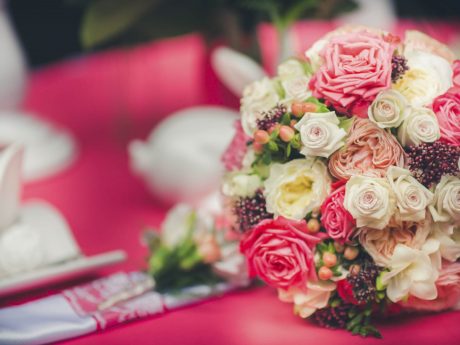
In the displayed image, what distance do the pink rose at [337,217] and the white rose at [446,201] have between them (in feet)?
0.31

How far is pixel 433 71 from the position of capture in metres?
0.76

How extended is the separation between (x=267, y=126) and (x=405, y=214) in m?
0.19

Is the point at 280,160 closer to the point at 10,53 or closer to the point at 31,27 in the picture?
the point at 10,53

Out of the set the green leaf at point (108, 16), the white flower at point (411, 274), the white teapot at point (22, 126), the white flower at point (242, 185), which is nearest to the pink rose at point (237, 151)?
the white flower at point (242, 185)

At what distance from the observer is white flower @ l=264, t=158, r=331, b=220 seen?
2.43ft

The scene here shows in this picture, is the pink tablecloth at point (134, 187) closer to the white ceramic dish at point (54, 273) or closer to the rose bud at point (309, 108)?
the white ceramic dish at point (54, 273)

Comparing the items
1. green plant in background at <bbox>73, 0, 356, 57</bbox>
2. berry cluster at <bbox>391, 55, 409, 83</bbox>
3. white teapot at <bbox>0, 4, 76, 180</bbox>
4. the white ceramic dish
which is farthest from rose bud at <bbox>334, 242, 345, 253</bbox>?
white teapot at <bbox>0, 4, 76, 180</bbox>

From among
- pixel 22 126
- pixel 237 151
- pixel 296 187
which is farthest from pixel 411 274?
pixel 22 126

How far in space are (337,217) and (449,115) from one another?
0.58 feet

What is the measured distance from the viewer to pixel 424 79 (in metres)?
0.76

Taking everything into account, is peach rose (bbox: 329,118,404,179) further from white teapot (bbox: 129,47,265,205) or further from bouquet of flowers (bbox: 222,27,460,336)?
white teapot (bbox: 129,47,265,205)

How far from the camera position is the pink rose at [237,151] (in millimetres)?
833

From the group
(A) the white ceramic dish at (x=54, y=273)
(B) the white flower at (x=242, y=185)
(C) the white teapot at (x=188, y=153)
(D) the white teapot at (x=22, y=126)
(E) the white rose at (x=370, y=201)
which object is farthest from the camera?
(D) the white teapot at (x=22, y=126)

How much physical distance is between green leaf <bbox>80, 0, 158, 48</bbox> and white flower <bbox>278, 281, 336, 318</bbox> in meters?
0.64
